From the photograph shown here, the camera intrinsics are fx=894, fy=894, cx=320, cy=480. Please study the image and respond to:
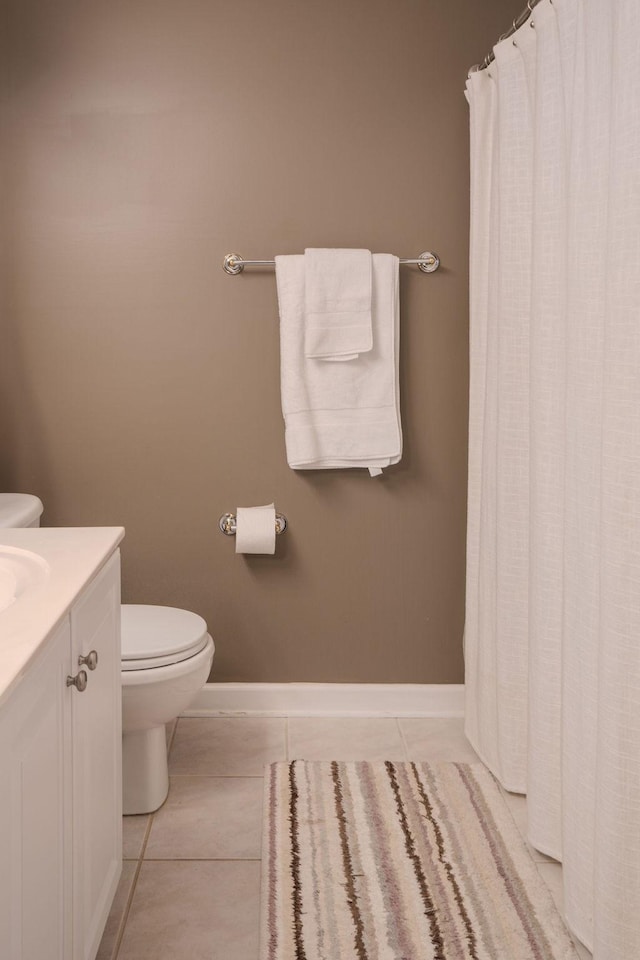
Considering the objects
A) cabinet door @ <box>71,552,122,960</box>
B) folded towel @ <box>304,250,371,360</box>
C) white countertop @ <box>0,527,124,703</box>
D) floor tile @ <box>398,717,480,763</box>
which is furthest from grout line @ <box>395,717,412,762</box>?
white countertop @ <box>0,527,124,703</box>

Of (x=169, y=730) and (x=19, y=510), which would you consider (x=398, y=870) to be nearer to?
(x=169, y=730)

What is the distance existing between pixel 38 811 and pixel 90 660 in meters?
0.30

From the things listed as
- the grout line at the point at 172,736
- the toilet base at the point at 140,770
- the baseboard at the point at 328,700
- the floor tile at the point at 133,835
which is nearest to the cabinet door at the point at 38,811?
the floor tile at the point at 133,835

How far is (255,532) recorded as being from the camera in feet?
8.89

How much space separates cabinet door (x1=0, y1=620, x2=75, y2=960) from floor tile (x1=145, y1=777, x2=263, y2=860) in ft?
2.50

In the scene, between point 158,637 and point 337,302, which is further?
point 337,302

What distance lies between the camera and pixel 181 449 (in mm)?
2771

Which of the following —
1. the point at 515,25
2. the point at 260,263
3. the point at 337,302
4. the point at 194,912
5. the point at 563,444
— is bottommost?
the point at 194,912

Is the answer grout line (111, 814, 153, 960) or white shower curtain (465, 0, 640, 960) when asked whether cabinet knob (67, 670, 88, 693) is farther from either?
white shower curtain (465, 0, 640, 960)

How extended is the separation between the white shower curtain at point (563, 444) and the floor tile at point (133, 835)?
3.04 ft

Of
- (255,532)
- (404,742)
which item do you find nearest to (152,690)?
(255,532)

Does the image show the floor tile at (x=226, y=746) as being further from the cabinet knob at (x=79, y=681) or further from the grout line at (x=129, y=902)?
the cabinet knob at (x=79, y=681)

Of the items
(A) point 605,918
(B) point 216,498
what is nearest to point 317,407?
(B) point 216,498

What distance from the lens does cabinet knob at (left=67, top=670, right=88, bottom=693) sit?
4.46ft
